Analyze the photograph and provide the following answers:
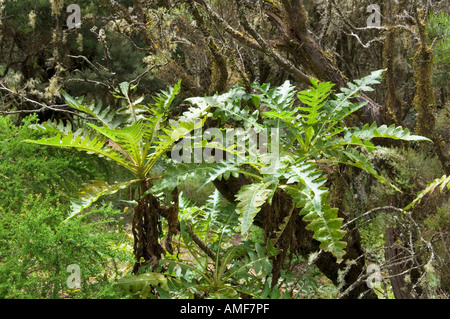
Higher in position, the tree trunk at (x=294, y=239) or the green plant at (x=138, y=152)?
the green plant at (x=138, y=152)

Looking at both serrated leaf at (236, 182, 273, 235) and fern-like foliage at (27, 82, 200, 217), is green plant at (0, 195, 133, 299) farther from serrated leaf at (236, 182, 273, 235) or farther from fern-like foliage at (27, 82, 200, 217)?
serrated leaf at (236, 182, 273, 235)

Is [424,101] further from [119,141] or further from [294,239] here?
[119,141]

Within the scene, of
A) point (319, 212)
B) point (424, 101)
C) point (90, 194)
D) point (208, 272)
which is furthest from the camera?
point (424, 101)

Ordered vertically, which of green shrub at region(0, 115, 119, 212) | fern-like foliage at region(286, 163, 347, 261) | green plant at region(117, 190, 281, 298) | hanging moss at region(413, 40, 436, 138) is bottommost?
green plant at region(117, 190, 281, 298)

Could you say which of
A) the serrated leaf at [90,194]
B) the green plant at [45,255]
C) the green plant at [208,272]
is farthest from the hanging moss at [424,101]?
the green plant at [45,255]

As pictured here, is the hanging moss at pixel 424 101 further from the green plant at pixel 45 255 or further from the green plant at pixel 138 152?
the green plant at pixel 45 255

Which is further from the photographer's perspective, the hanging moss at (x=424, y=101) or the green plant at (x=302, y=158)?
the hanging moss at (x=424, y=101)

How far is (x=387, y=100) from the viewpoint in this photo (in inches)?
151

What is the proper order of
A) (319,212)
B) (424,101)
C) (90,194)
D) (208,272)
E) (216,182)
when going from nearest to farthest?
(319,212), (90,194), (208,272), (216,182), (424,101)

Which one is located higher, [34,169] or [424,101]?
[424,101]

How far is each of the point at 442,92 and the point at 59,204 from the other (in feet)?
16.8

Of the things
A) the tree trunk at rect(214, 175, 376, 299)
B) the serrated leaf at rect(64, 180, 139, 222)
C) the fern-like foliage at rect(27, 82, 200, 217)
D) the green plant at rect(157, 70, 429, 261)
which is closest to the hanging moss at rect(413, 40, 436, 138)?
the tree trunk at rect(214, 175, 376, 299)

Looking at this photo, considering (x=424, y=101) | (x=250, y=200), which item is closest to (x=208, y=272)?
(x=250, y=200)

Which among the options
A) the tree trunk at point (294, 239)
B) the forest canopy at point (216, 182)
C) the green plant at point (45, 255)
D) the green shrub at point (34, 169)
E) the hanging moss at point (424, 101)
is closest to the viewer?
the green plant at point (45, 255)
